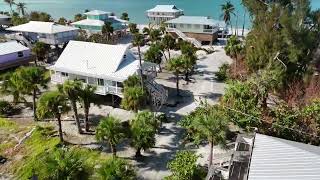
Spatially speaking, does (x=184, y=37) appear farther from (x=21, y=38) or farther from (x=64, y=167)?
(x=64, y=167)

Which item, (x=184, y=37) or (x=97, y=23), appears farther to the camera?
(x=97, y=23)

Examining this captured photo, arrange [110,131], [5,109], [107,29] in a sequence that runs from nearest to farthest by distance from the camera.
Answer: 1. [110,131]
2. [5,109]
3. [107,29]

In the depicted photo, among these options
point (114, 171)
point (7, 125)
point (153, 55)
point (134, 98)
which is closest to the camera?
point (114, 171)

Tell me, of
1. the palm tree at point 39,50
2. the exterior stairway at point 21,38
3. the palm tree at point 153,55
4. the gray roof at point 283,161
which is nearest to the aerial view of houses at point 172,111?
the gray roof at point 283,161

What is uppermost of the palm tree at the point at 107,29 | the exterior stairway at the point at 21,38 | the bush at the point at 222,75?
the palm tree at the point at 107,29

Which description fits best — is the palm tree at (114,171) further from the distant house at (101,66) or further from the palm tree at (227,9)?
the palm tree at (227,9)

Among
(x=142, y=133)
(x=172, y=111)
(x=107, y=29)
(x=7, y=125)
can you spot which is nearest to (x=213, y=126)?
(x=142, y=133)

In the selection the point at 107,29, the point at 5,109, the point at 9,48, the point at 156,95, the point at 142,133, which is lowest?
the point at 5,109
